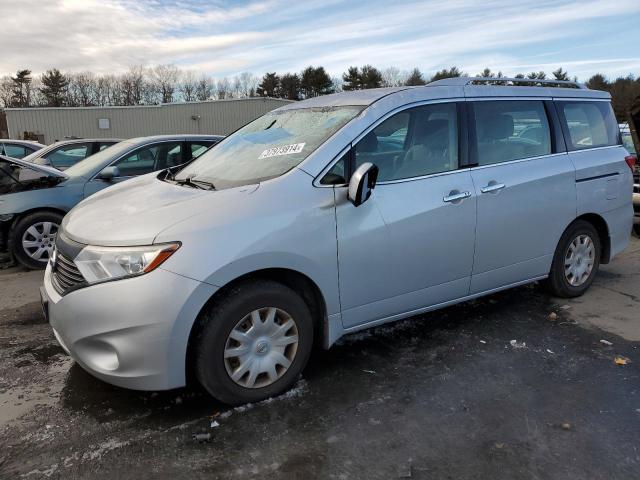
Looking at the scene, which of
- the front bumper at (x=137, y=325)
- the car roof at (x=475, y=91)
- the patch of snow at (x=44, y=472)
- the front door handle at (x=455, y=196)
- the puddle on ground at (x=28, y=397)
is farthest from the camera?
the car roof at (x=475, y=91)

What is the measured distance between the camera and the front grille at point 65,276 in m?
2.78

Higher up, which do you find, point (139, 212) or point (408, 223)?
point (139, 212)

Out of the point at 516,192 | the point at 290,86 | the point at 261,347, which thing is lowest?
the point at 261,347

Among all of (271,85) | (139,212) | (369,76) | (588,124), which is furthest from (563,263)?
(271,85)

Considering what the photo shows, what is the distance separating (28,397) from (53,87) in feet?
256

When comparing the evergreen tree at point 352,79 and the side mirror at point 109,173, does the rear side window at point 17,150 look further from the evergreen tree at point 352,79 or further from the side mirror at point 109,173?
the evergreen tree at point 352,79

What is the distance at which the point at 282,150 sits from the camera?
3426 mm

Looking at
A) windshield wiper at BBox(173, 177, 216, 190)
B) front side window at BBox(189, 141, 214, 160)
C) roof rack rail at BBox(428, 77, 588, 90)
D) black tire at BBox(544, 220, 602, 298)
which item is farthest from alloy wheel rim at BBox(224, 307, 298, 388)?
front side window at BBox(189, 141, 214, 160)

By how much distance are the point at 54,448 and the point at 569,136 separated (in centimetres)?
432

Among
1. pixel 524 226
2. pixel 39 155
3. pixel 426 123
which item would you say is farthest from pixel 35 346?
pixel 39 155

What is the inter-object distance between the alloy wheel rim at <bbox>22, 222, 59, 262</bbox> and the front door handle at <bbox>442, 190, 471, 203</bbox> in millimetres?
4562

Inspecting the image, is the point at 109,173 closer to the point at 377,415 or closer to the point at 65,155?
the point at 65,155

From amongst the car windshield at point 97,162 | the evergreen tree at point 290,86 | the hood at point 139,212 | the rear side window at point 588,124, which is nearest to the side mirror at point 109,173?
the car windshield at point 97,162

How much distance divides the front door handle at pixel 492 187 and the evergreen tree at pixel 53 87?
3027 inches
